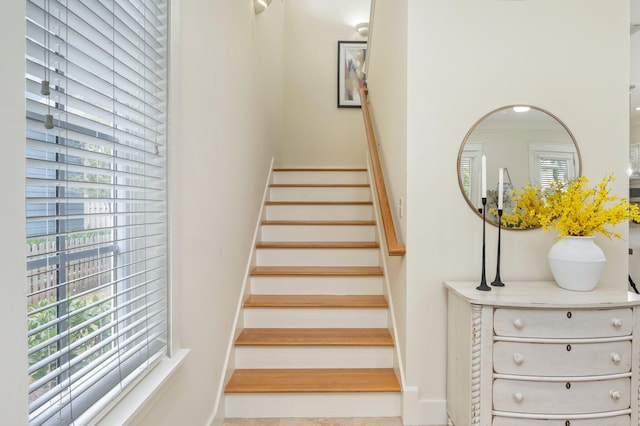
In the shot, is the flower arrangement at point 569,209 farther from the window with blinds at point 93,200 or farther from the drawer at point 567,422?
the window with blinds at point 93,200

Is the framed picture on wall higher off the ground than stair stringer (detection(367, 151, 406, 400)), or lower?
higher

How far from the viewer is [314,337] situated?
7.14 feet

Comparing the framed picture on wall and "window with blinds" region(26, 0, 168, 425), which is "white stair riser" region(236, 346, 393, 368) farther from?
the framed picture on wall

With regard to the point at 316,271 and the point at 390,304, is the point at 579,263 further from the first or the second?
the point at 316,271

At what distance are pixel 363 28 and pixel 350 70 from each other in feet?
1.86

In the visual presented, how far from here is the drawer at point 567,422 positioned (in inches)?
59.3

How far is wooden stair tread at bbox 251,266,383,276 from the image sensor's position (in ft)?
8.30

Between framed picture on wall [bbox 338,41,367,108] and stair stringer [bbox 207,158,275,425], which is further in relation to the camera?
framed picture on wall [bbox 338,41,367,108]

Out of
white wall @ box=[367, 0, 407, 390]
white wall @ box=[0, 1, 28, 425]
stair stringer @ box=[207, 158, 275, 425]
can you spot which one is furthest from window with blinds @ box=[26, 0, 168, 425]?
white wall @ box=[367, 0, 407, 390]

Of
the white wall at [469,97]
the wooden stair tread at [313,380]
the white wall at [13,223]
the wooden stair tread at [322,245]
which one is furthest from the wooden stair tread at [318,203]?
the white wall at [13,223]

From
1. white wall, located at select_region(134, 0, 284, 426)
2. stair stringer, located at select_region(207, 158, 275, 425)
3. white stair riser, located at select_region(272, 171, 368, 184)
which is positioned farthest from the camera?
white stair riser, located at select_region(272, 171, 368, 184)

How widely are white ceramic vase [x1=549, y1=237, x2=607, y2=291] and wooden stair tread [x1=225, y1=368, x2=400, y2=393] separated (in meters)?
1.04

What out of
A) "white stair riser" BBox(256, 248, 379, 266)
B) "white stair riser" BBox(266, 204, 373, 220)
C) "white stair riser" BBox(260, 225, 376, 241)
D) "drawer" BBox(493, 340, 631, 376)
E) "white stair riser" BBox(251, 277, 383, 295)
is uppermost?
"white stair riser" BBox(266, 204, 373, 220)

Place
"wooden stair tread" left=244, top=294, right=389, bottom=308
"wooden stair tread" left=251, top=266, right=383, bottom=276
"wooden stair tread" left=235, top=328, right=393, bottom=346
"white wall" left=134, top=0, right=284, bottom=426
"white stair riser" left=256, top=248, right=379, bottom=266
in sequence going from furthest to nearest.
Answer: "white stair riser" left=256, top=248, right=379, bottom=266
"wooden stair tread" left=251, top=266, right=383, bottom=276
"wooden stair tread" left=244, top=294, right=389, bottom=308
"wooden stair tread" left=235, top=328, right=393, bottom=346
"white wall" left=134, top=0, right=284, bottom=426
